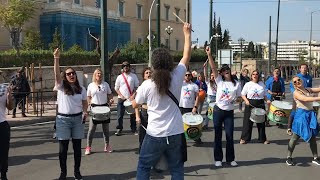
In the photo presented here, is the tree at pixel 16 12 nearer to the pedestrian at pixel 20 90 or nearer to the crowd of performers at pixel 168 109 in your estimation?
the pedestrian at pixel 20 90

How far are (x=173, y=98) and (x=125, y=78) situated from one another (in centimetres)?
617

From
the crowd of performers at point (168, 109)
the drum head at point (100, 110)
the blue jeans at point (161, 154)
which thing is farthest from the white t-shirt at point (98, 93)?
the blue jeans at point (161, 154)

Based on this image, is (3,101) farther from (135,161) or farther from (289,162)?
(289,162)

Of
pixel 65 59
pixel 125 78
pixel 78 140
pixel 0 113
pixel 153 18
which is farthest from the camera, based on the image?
pixel 153 18

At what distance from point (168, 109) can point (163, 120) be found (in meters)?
0.13

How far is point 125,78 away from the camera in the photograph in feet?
34.6

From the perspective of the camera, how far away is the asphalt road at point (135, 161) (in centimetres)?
694

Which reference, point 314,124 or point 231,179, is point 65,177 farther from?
point 314,124

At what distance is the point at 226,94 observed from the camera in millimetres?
7660

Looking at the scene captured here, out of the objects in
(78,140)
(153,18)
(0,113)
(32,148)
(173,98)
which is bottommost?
(32,148)

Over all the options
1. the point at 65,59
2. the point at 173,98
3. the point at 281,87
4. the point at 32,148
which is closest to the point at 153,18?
the point at 65,59

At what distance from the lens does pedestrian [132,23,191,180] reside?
14.4 feet

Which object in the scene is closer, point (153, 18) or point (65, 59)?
point (65, 59)

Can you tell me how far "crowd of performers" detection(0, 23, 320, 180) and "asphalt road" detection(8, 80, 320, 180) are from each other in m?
0.33
